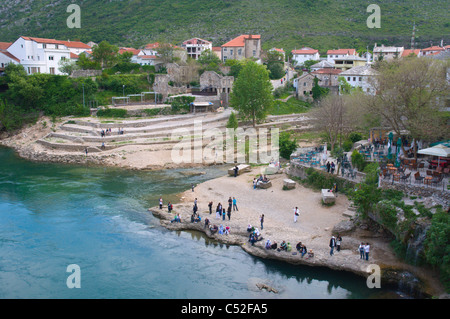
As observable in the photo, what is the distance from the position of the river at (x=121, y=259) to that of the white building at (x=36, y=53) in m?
37.1

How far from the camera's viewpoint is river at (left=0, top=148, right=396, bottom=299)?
19172mm

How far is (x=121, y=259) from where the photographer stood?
22.0 meters

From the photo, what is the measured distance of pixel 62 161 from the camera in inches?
1689

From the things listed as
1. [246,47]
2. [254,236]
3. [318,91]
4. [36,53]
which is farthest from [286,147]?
[36,53]

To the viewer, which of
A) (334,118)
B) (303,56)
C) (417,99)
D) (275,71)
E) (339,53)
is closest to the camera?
(417,99)

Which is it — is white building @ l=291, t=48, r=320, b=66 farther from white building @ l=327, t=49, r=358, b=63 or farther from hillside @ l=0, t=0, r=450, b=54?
hillside @ l=0, t=0, r=450, b=54

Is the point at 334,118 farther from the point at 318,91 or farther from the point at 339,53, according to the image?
the point at 339,53

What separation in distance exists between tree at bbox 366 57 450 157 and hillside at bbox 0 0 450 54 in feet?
210

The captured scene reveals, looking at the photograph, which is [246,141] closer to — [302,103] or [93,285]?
[302,103]

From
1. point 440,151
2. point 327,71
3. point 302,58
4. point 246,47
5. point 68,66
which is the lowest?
point 440,151

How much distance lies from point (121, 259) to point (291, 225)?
1042 cm
